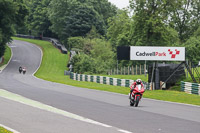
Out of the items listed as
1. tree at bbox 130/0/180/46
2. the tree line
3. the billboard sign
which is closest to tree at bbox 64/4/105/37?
the tree line

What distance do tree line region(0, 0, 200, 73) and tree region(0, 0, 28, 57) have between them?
0.52 ft

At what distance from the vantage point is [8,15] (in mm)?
64688

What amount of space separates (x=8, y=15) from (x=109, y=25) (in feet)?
77.7

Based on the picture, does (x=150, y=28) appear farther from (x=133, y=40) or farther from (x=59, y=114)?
(x=59, y=114)

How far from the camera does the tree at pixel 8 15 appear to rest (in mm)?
63594

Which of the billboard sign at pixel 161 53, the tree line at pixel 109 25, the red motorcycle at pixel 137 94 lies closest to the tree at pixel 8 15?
the tree line at pixel 109 25

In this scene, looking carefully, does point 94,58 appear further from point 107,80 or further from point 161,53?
point 161,53

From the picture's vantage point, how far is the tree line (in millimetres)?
56500

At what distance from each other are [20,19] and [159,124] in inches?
2355

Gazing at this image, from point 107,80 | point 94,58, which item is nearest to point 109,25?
point 94,58

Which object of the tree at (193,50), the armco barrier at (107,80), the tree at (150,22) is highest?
the tree at (150,22)

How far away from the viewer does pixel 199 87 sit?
100ft

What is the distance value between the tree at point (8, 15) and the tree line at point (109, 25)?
0.52 feet

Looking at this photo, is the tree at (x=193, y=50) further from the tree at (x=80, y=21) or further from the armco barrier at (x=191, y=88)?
the armco barrier at (x=191, y=88)
